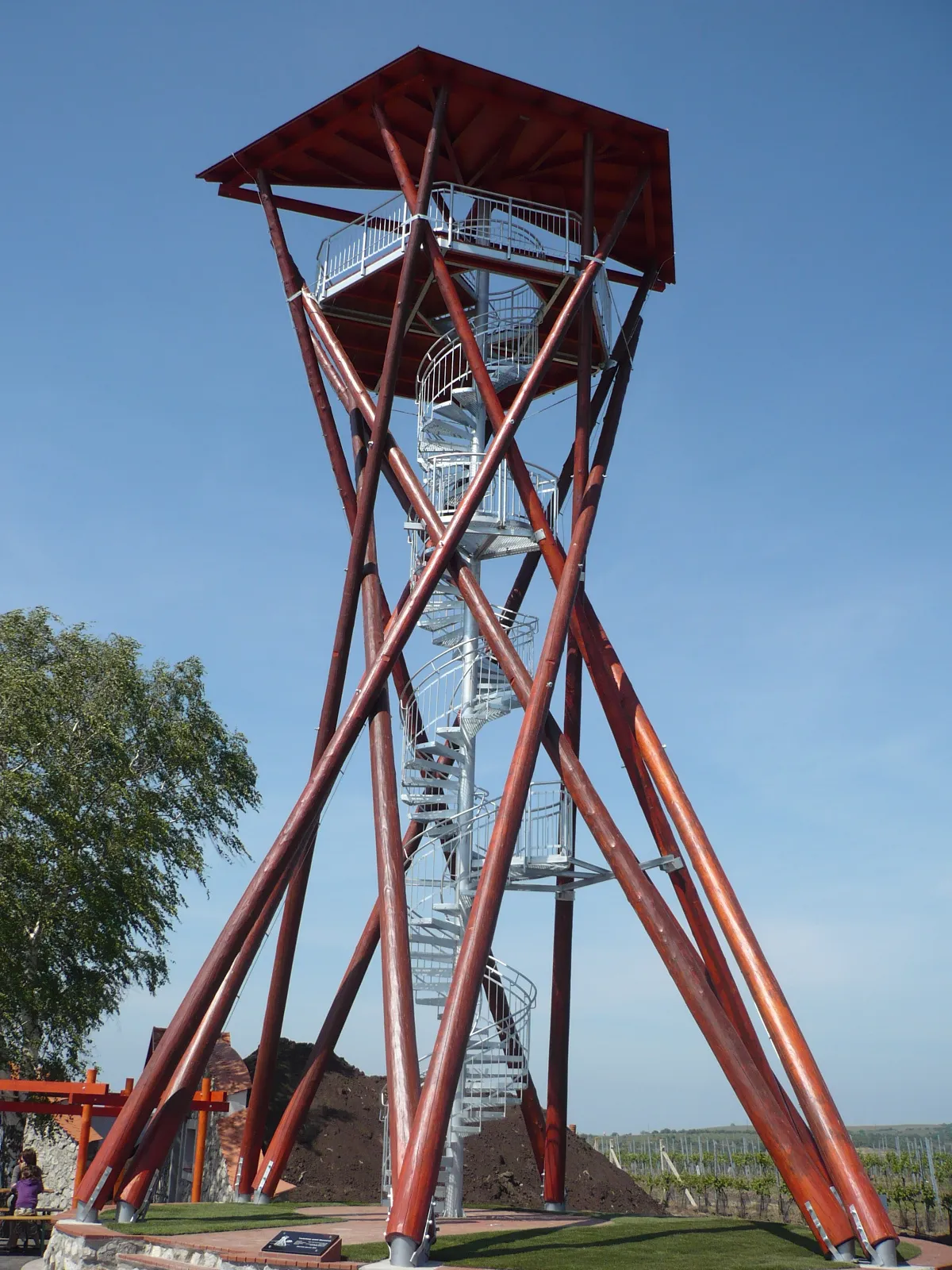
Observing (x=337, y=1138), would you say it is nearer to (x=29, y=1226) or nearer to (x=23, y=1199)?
(x=29, y=1226)

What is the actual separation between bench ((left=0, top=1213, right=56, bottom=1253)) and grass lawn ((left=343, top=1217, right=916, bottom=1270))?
6.79 metres

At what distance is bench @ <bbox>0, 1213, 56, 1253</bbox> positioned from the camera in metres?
14.8

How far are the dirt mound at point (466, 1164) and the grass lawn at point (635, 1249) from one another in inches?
274

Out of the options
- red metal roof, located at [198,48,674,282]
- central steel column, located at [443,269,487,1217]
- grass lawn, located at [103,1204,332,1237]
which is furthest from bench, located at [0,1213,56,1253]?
red metal roof, located at [198,48,674,282]

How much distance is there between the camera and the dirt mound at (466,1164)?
19.7 metres

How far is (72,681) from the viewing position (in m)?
24.2

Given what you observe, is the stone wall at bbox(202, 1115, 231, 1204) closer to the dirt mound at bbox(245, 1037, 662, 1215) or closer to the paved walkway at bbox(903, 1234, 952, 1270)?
the dirt mound at bbox(245, 1037, 662, 1215)

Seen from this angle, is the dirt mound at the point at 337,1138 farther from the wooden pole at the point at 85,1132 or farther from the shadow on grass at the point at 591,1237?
the shadow on grass at the point at 591,1237

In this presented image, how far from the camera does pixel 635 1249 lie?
1036cm

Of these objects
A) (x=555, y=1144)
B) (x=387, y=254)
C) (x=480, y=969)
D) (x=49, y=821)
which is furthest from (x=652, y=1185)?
(x=387, y=254)

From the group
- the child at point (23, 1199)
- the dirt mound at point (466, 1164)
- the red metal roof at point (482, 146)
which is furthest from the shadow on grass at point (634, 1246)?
the red metal roof at point (482, 146)

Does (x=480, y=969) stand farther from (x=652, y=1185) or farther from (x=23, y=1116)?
(x=652, y=1185)

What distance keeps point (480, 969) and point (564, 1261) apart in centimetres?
246

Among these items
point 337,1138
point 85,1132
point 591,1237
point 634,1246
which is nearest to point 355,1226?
point 591,1237
